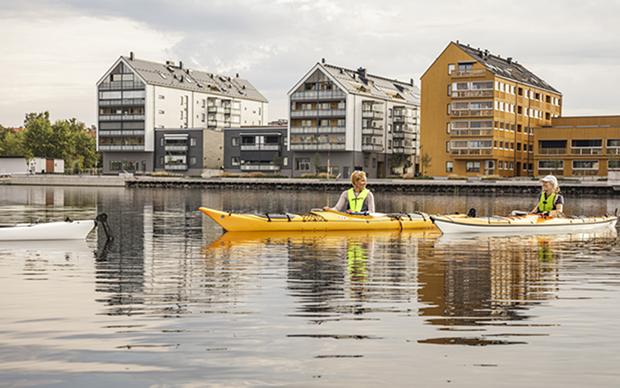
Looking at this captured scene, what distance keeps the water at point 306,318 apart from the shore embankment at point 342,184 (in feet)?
193

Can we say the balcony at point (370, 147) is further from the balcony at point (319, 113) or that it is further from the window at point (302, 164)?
the window at point (302, 164)

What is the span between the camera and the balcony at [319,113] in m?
104

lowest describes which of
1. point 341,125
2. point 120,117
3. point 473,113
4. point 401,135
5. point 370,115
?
point 401,135

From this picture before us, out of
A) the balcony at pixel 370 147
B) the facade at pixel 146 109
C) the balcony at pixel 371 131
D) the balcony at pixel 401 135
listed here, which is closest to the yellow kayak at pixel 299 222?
the balcony at pixel 370 147

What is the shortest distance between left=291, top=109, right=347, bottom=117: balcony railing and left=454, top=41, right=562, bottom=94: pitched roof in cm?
2091

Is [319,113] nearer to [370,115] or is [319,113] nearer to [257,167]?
[370,115]

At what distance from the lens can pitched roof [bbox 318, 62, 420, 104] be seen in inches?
4133

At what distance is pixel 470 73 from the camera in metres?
94.8

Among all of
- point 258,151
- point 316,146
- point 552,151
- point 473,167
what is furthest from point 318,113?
point 552,151

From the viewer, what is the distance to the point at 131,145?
118m

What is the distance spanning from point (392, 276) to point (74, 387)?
9.63 metres

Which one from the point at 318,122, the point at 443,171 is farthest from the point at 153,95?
the point at 443,171

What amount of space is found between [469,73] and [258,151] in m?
37.9

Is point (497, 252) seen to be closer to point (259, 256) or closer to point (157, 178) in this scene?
point (259, 256)
